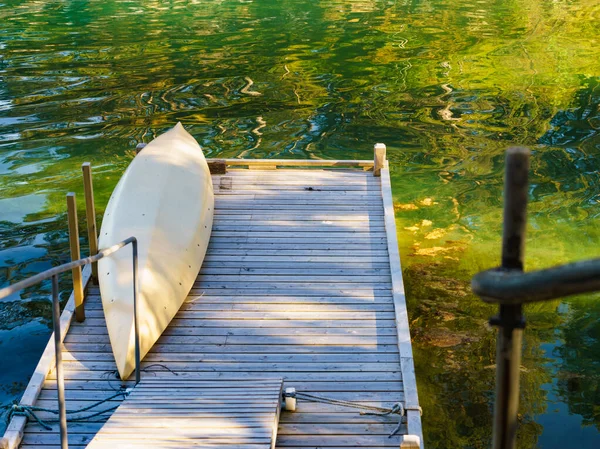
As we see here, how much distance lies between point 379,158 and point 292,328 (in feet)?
11.2

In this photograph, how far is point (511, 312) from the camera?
1844mm

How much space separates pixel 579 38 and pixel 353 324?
63.7 feet

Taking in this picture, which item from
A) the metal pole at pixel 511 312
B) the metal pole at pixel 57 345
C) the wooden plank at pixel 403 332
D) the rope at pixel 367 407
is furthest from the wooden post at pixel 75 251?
the metal pole at pixel 511 312

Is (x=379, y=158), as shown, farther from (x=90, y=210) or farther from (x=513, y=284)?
(x=513, y=284)

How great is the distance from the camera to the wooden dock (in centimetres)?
527

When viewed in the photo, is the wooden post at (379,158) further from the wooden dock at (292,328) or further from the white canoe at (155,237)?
the white canoe at (155,237)

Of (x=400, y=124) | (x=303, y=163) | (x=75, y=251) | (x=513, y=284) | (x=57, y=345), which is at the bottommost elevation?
(x=400, y=124)

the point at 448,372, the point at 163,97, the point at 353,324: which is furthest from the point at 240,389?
the point at 163,97

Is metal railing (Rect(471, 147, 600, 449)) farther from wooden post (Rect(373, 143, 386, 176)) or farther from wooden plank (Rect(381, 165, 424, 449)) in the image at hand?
wooden post (Rect(373, 143, 386, 176))

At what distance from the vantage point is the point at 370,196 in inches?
351

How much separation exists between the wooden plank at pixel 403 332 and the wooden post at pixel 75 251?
2561 mm

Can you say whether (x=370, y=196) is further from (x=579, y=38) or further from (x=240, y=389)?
(x=579, y=38)

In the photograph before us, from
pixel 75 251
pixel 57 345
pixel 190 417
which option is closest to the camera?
pixel 57 345

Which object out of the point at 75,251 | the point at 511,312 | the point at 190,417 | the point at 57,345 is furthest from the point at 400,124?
the point at 511,312
